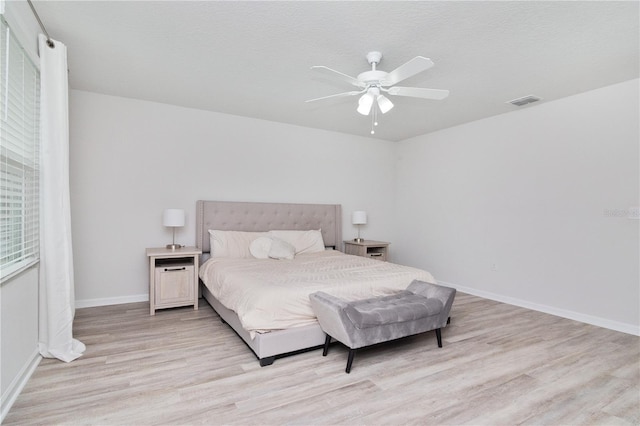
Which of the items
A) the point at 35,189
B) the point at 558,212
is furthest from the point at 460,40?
the point at 35,189

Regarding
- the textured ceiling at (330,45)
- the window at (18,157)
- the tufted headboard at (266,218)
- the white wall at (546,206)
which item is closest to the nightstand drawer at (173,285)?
the tufted headboard at (266,218)

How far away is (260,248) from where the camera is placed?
4.39m

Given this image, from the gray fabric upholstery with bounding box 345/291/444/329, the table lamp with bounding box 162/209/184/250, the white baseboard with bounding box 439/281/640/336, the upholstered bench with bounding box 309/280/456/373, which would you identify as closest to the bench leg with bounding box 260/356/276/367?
the upholstered bench with bounding box 309/280/456/373

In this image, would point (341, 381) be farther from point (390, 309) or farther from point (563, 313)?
point (563, 313)

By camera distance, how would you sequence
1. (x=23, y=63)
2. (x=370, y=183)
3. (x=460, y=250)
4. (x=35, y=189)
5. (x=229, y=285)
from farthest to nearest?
(x=370, y=183)
(x=460, y=250)
(x=229, y=285)
(x=35, y=189)
(x=23, y=63)

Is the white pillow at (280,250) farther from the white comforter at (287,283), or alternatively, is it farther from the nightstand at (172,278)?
the nightstand at (172,278)

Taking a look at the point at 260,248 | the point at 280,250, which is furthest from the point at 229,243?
the point at 280,250

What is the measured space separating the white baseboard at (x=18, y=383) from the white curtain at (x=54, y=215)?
0.45 feet

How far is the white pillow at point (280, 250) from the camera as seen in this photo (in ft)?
14.3

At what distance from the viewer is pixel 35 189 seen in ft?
8.53

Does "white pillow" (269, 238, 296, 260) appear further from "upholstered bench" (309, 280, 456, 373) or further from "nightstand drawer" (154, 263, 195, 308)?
"upholstered bench" (309, 280, 456, 373)

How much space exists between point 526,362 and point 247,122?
4432 mm

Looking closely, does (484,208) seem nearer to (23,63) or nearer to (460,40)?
(460,40)

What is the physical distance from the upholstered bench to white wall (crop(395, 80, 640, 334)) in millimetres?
1953
